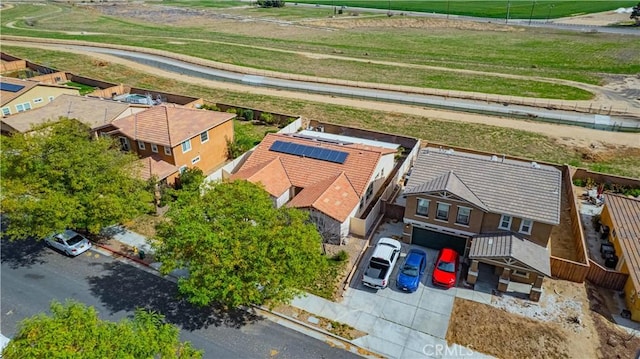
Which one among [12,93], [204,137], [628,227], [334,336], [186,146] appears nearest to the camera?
[334,336]

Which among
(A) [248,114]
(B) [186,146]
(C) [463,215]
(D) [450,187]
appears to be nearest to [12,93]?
(A) [248,114]

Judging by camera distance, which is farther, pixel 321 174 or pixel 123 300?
pixel 321 174

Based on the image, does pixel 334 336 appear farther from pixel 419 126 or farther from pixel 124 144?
pixel 419 126

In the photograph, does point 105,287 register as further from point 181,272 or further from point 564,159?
point 564,159

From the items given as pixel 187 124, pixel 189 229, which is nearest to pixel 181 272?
pixel 189 229

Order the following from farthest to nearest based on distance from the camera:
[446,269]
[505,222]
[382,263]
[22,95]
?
[22,95] → [505,222] → [382,263] → [446,269]

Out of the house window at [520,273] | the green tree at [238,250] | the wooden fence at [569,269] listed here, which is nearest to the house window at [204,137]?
the green tree at [238,250]

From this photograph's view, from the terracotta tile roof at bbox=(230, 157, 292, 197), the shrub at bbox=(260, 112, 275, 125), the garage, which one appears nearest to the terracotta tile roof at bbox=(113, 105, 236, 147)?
the terracotta tile roof at bbox=(230, 157, 292, 197)
